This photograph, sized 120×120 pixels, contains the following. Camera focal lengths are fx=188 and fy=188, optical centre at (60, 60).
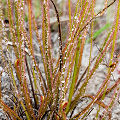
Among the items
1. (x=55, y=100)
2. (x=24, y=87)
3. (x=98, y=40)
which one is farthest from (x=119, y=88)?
(x=98, y=40)

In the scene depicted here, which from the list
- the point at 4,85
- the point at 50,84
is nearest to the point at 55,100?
the point at 50,84

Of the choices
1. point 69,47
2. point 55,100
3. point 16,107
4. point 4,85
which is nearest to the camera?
point 69,47

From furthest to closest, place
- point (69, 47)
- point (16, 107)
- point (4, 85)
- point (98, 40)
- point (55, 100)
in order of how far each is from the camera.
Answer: point (98, 40)
point (4, 85)
point (16, 107)
point (55, 100)
point (69, 47)

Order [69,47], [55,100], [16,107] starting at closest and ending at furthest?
[69,47] → [55,100] → [16,107]

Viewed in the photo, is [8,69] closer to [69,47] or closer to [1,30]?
[1,30]

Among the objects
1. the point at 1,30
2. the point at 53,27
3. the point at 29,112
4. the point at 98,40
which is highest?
the point at 53,27

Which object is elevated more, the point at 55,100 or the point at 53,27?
the point at 53,27

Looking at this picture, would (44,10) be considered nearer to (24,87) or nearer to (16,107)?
(24,87)

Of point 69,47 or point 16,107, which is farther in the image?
point 16,107

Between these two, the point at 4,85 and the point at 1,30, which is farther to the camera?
the point at 4,85
